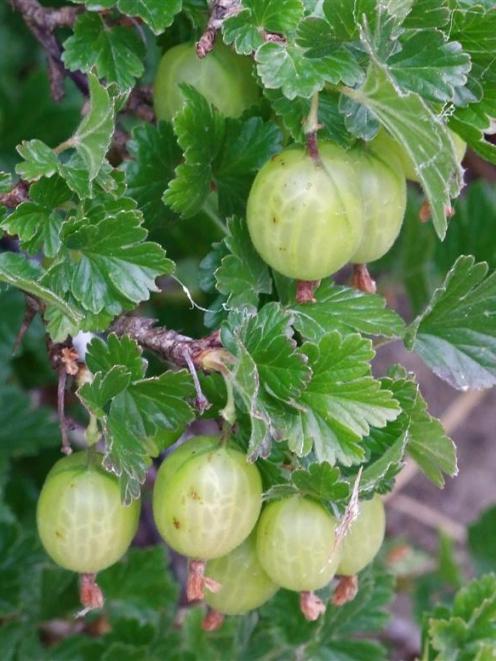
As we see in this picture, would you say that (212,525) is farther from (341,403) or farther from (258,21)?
(258,21)

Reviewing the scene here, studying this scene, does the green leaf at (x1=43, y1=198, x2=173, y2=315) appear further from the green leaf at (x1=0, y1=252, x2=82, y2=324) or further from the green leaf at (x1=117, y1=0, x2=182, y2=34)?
the green leaf at (x1=117, y1=0, x2=182, y2=34)

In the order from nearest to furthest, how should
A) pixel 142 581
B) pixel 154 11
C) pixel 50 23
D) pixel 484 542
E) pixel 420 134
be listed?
pixel 420 134
pixel 154 11
pixel 50 23
pixel 142 581
pixel 484 542

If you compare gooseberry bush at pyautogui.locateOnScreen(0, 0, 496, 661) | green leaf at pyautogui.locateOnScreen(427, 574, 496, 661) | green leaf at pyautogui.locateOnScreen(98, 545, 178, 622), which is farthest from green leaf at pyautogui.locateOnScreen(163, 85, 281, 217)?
green leaf at pyautogui.locateOnScreen(98, 545, 178, 622)

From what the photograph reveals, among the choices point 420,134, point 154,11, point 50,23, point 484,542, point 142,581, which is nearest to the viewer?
point 420,134

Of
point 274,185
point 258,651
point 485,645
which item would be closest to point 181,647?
point 258,651

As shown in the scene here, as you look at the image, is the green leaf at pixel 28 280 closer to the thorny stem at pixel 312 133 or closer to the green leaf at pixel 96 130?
the green leaf at pixel 96 130

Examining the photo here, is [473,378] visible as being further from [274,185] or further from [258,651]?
[258,651]

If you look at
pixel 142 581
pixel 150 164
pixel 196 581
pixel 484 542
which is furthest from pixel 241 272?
pixel 484 542
